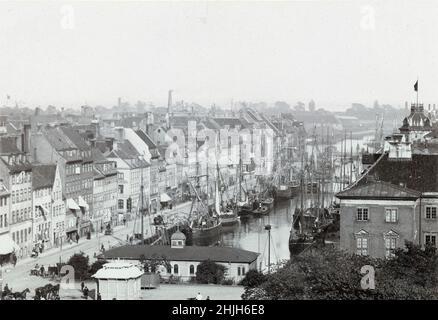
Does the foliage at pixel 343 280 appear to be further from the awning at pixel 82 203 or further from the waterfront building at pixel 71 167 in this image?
the awning at pixel 82 203

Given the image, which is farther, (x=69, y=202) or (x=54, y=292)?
(x=69, y=202)

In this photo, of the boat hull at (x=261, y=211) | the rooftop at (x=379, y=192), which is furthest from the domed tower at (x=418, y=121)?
the rooftop at (x=379, y=192)

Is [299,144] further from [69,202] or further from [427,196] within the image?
[427,196]

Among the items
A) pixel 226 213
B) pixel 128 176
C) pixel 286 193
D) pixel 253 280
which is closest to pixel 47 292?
pixel 253 280

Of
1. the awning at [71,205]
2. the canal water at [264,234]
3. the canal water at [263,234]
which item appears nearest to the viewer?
the canal water at [264,234]

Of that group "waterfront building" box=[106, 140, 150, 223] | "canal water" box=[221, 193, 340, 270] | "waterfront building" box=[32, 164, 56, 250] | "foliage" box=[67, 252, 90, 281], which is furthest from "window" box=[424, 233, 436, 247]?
"waterfront building" box=[106, 140, 150, 223]

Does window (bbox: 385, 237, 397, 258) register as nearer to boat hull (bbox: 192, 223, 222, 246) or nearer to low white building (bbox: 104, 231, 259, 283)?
low white building (bbox: 104, 231, 259, 283)
